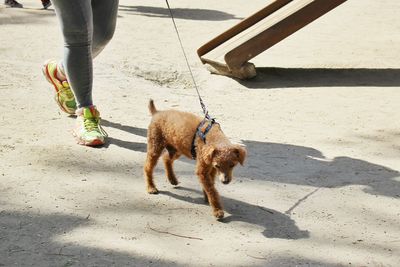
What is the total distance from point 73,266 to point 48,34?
5854 mm

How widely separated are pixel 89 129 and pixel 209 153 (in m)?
1.57

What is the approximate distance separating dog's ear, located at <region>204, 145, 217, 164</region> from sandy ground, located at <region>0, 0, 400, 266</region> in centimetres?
38

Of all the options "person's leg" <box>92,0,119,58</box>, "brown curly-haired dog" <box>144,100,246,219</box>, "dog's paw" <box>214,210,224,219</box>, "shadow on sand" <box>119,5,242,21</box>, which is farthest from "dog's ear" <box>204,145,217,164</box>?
"shadow on sand" <box>119,5,242,21</box>

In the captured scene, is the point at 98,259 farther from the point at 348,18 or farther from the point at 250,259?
the point at 348,18

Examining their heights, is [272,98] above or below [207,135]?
below

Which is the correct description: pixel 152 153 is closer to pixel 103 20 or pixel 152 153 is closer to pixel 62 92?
pixel 103 20

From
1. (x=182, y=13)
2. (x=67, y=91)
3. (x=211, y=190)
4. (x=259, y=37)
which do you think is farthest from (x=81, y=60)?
(x=182, y=13)

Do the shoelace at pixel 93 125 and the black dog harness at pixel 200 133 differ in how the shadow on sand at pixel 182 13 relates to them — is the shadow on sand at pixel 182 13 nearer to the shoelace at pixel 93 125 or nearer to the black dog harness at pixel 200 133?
the shoelace at pixel 93 125

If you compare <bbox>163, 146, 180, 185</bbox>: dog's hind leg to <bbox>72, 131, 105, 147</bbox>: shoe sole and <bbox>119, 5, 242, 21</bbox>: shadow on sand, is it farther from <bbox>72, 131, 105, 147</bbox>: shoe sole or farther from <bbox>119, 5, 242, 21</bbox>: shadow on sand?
<bbox>119, 5, 242, 21</bbox>: shadow on sand

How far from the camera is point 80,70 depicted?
5035 mm

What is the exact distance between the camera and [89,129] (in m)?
5.12

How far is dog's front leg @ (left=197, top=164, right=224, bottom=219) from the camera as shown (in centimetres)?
397

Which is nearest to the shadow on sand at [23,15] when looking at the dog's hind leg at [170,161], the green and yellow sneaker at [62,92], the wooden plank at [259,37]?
the wooden plank at [259,37]

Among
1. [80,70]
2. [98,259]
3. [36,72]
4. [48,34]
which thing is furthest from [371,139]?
[48,34]
